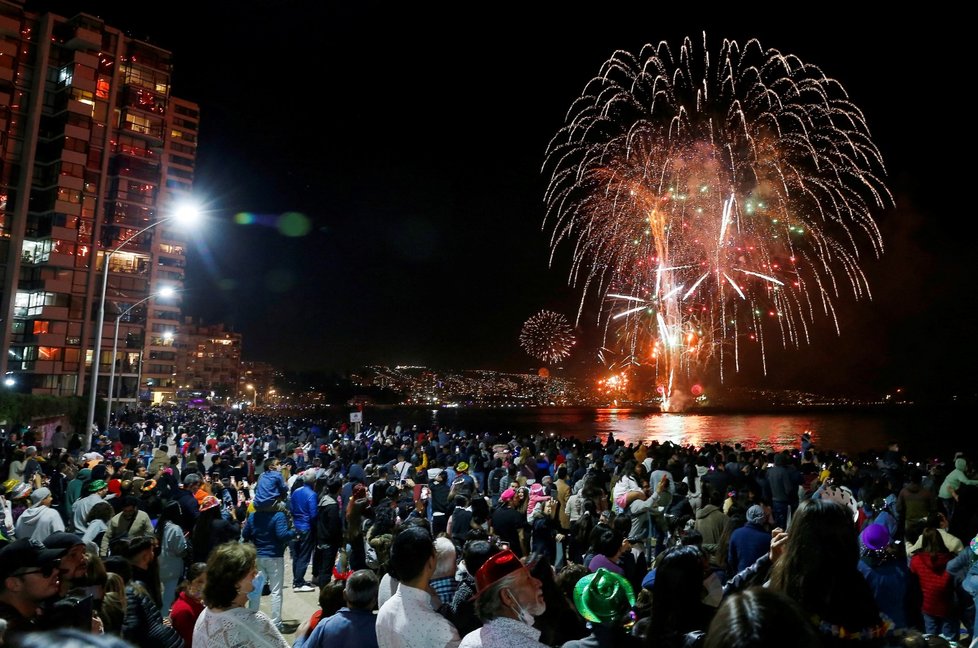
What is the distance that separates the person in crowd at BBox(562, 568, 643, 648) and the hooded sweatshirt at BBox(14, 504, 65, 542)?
7428 mm

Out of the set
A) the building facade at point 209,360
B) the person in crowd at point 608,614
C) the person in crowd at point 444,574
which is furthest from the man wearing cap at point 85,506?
the building facade at point 209,360

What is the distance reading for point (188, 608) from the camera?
472 centimetres

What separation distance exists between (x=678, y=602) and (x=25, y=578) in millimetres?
3618

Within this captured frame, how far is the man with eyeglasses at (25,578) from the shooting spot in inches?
142

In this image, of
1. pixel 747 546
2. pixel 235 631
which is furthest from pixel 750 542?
pixel 235 631

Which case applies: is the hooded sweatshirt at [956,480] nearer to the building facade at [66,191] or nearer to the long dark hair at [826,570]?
the long dark hair at [826,570]

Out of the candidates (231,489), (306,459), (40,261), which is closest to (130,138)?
(40,261)

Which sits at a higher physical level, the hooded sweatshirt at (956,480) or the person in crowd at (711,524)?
the hooded sweatshirt at (956,480)

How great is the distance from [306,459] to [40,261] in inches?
1932

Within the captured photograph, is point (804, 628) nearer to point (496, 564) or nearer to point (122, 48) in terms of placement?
point (496, 564)

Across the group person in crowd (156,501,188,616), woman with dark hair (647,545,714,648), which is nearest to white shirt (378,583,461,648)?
woman with dark hair (647,545,714,648)

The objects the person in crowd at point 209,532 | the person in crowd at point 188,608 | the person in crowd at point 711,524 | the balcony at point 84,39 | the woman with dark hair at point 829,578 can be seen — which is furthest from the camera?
the balcony at point 84,39

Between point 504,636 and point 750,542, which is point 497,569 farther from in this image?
point 750,542

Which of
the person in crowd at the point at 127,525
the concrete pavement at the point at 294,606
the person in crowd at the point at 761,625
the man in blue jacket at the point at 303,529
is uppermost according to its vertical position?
the person in crowd at the point at 761,625
